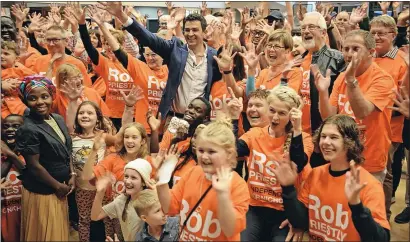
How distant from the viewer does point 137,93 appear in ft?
8.43

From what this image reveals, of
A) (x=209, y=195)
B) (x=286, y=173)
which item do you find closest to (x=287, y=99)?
(x=286, y=173)

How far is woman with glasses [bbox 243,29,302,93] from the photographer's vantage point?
2.70 meters

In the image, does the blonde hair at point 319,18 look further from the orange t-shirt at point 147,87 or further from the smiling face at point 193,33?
the orange t-shirt at point 147,87

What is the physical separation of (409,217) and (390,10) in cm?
116

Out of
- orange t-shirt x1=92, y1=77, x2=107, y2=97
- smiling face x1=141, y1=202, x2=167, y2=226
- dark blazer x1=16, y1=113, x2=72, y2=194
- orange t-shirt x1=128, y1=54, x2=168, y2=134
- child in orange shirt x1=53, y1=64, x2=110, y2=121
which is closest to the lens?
smiling face x1=141, y1=202, x2=167, y2=226

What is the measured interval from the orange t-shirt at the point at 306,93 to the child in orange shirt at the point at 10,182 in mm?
1450

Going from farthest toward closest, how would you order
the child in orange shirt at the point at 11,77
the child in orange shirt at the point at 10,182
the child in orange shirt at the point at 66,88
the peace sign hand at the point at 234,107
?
the child in orange shirt at the point at 66,88 → the child in orange shirt at the point at 11,77 → the peace sign hand at the point at 234,107 → the child in orange shirt at the point at 10,182

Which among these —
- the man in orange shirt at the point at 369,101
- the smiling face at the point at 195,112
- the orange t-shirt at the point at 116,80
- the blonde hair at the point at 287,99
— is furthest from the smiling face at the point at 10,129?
the man in orange shirt at the point at 369,101

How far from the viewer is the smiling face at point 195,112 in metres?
2.45

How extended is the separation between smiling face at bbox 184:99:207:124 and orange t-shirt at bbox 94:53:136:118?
0.84 m

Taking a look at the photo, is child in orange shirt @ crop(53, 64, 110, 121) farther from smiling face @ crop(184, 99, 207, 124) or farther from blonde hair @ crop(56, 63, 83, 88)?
smiling face @ crop(184, 99, 207, 124)

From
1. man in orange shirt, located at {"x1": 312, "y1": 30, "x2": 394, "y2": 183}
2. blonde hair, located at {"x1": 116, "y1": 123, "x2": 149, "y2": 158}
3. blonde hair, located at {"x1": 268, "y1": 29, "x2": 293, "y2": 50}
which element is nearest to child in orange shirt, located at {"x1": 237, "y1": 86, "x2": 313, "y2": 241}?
man in orange shirt, located at {"x1": 312, "y1": 30, "x2": 394, "y2": 183}

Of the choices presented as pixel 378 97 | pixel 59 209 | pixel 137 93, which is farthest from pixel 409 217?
pixel 59 209

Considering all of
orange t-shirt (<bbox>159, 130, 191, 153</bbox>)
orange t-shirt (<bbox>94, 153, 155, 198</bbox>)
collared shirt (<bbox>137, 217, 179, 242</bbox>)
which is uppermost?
orange t-shirt (<bbox>159, 130, 191, 153</bbox>)
